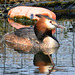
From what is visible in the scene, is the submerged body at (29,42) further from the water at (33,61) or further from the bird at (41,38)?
the water at (33,61)

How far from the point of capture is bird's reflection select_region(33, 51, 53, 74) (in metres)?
13.0

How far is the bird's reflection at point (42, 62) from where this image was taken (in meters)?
13.0

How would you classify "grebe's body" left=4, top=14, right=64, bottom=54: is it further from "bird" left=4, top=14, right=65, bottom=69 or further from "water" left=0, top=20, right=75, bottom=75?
"water" left=0, top=20, right=75, bottom=75

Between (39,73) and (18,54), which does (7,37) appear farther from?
(39,73)

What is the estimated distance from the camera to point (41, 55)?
1586cm

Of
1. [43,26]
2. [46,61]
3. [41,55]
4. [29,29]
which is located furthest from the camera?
[29,29]

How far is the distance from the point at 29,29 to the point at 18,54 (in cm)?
331

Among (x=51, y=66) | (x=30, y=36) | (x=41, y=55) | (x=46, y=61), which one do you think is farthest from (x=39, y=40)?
(x=51, y=66)

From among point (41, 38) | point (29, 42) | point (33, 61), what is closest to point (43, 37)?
point (41, 38)

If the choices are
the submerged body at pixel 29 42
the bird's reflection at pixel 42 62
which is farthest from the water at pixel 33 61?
the submerged body at pixel 29 42

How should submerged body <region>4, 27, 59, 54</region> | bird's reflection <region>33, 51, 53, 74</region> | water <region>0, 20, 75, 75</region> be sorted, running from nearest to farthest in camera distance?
water <region>0, 20, 75, 75</region> < bird's reflection <region>33, 51, 53, 74</region> < submerged body <region>4, 27, 59, 54</region>

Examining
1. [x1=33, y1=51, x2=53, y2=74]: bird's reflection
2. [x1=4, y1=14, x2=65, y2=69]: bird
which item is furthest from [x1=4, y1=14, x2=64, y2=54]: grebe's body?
[x1=33, y1=51, x2=53, y2=74]: bird's reflection

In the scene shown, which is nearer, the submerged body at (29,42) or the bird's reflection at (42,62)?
the bird's reflection at (42,62)

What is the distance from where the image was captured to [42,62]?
1444 centimetres
